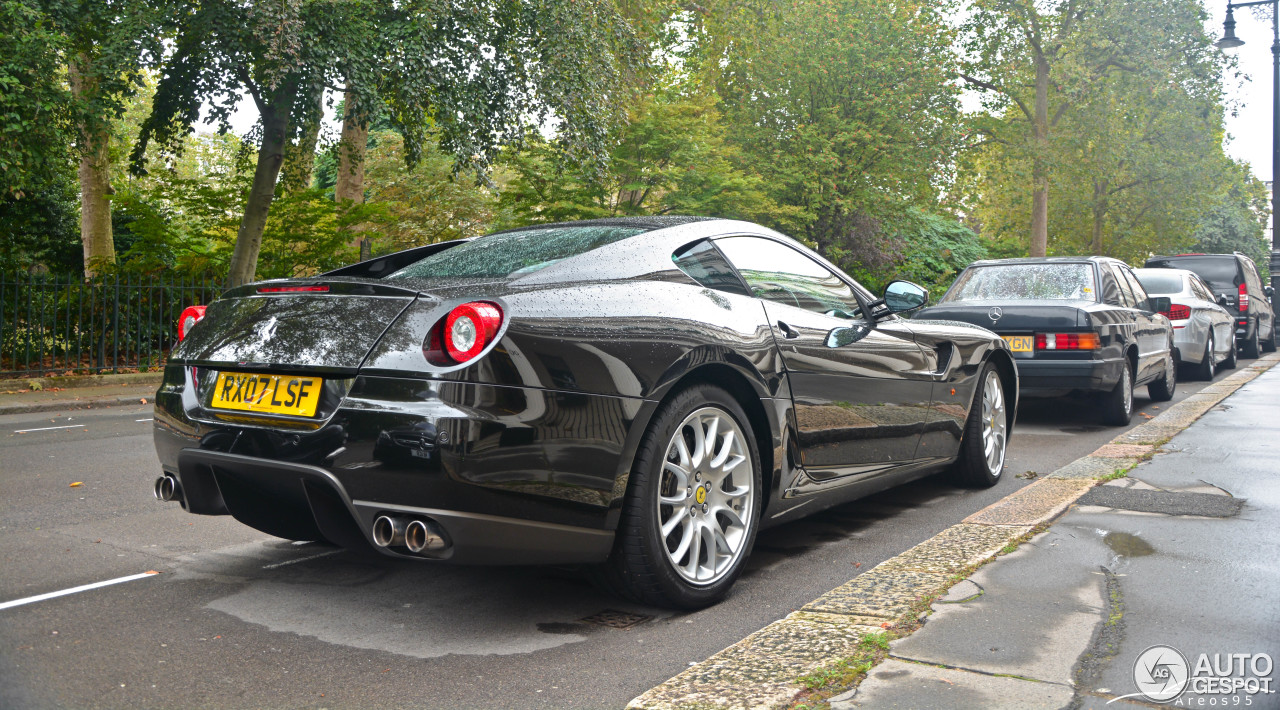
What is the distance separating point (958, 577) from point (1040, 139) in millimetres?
30229

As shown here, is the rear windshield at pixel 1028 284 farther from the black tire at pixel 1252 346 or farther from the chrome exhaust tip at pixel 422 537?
the black tire at pixel 1252 346

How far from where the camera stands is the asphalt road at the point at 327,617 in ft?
9.19

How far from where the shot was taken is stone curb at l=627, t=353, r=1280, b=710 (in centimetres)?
266

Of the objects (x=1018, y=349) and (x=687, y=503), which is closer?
(x=687, y=503)

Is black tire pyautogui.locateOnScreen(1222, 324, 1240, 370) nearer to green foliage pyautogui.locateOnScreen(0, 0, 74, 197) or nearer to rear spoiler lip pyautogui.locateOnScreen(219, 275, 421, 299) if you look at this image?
rear spoiler lip pyautogui.locateOnScreen(219, 275, 421, 299)

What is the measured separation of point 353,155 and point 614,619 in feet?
57.7

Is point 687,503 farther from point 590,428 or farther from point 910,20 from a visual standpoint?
point 910,20

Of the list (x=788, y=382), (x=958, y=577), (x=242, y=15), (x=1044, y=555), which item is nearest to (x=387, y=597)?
(x=788, y=382)

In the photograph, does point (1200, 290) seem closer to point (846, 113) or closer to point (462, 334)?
point (846, 113)

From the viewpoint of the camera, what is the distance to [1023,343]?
863cm

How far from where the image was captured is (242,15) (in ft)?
45.3

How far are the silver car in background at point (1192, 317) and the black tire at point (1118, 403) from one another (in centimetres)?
509

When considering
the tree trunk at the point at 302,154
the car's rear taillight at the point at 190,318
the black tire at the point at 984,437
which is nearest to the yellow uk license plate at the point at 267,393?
the car's rear taillight at the point at 190,318

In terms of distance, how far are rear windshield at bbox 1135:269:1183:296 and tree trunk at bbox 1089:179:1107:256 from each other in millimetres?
25882
